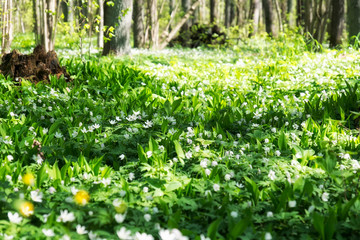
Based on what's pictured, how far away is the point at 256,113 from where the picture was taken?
3998 millimetres

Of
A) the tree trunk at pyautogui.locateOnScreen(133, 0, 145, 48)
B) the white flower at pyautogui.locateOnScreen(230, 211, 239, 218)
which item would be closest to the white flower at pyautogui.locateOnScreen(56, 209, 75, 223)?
the white flower at pyautogui.locateOnScreen(230, 211, 239, 218)

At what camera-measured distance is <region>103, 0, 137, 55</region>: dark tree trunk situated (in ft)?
25.5

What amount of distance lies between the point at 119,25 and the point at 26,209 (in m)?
6.57

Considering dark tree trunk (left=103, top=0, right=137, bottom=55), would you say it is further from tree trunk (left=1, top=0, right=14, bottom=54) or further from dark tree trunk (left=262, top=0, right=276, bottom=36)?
dark tree trunk (left=262, top=0, right=276, bottom=36)

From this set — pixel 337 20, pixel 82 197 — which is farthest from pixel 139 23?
pixel 82 197

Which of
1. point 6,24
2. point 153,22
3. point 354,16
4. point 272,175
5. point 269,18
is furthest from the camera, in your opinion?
point 269,18

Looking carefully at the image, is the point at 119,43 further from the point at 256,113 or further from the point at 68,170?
the point at 68,170

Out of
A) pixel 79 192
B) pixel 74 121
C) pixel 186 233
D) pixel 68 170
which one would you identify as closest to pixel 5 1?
pixel 74 121

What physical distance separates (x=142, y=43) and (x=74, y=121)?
907 cm

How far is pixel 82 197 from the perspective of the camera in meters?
2.06

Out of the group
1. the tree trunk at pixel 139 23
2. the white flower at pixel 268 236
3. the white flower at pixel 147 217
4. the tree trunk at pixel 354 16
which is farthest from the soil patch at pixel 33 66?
the tree trunk at pixel 354 16

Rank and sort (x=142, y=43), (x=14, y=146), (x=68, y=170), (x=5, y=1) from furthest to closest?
(x=142, y=43), (x=5, y=1), (x=14, y=146), (x=68, y=170)

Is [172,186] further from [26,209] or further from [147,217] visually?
[26,209]

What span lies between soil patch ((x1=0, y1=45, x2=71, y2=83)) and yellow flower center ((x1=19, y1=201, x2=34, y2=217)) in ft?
11.9
